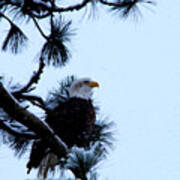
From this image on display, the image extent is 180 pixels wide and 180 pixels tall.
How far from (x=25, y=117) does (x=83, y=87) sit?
2043mm

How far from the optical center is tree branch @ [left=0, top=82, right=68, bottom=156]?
177cm

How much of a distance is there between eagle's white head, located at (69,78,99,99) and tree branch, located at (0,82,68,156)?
157 centimetres

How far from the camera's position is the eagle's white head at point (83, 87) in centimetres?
373

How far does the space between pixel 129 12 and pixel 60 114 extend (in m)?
1.03

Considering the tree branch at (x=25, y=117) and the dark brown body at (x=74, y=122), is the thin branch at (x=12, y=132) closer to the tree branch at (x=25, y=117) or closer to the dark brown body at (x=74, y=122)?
the tree branch at (x=25, y=117)

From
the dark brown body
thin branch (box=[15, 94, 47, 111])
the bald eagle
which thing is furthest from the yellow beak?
thin branch (box=[15, 94, 47, 111])

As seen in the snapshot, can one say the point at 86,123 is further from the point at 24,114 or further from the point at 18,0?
the point at 24,114

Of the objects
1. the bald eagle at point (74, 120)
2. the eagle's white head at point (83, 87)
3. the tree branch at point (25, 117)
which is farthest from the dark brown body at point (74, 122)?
the tree branch at point (25, 117)

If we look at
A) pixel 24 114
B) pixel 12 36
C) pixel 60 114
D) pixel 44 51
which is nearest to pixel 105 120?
pixel 60 114

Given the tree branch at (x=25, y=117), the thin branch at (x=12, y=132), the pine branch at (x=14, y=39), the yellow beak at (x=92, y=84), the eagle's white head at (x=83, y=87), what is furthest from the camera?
the yellow beak at (x=92, y=84)

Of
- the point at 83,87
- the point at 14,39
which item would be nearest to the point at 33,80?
the point at 14,39

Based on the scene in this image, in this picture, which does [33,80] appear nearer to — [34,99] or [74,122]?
[34,99]

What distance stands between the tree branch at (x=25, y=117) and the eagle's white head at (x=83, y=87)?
61.7 inches

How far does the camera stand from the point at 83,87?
3.90 meters
